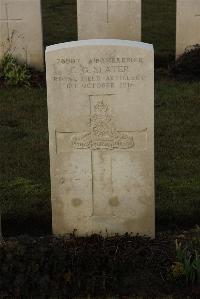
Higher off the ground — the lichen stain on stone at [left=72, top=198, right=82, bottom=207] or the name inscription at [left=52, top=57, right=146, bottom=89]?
the name inscription at [left=52, top=57, right=146, bottom=89]

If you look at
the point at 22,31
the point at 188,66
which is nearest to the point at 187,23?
the point at 188,66

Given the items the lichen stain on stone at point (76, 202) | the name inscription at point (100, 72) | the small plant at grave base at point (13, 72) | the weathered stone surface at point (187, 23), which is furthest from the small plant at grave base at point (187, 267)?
the weathered stone surface at point (187, 23)

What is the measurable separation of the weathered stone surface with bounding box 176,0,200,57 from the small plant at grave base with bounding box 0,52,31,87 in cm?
257

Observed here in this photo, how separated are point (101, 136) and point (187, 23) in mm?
6322

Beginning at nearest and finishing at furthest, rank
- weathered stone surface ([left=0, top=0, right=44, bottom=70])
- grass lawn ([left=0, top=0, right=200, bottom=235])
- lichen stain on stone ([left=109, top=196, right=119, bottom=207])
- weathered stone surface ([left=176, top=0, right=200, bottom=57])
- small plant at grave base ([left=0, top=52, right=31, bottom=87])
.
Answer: lichen stain on stone ([left=109, top=196, right=119, bottom=207]) < grass lawn ([left=0, top=0, right=200, bottom=235]) < small plant at grave base ([left=0, top=52, right=31, bottom=87]) < weathered stone surface ([left=0, top=0, right=44, bottom=70]) < weathered stone surface ([left=176, top=0, right=200, bottom=57])

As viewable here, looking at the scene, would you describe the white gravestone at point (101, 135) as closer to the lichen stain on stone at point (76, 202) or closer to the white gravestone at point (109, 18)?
the lichen stain on stone at point (76, 202)

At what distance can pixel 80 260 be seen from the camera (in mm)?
4855

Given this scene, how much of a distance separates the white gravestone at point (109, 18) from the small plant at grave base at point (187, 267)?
21.3 ft

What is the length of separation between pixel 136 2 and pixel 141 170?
602 centimetres

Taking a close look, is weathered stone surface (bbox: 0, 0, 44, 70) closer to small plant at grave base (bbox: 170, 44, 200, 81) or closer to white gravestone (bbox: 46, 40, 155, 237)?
small plant at grave base (bbox: 170, 44, 200, 81)

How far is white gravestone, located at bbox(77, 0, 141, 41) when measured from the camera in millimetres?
10766

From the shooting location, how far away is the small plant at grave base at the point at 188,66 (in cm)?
1043

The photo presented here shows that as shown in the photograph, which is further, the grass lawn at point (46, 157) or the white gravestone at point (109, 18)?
the white gravestone at point (109, 18)

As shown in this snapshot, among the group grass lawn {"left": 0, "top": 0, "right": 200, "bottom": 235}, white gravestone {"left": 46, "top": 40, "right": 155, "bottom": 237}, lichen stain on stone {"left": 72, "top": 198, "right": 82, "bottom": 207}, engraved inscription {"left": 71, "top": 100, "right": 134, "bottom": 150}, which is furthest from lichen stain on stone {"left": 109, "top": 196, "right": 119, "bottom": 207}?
grass lawn {"left": 0, "top": 0, "right": 200, "bottom": 235}
